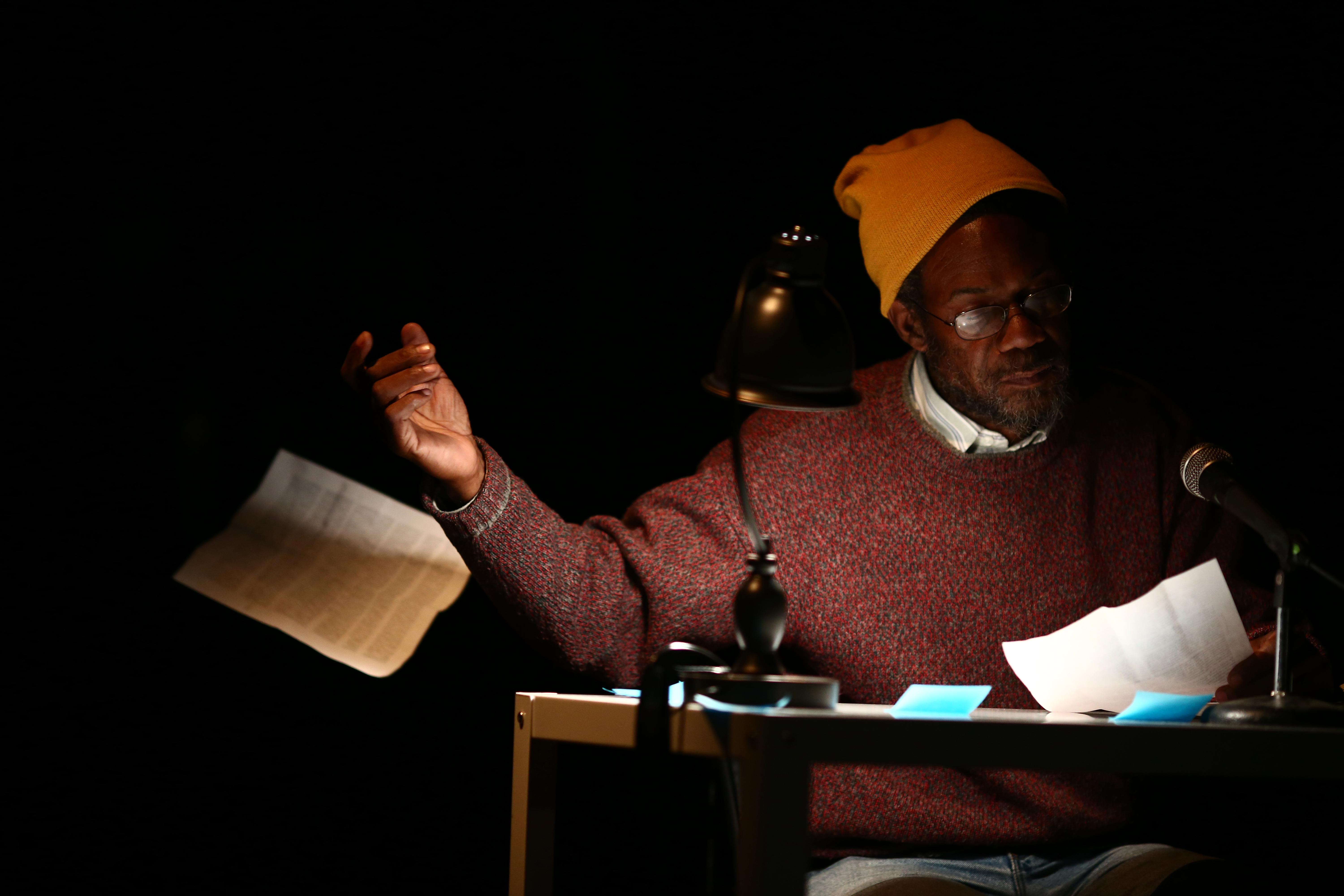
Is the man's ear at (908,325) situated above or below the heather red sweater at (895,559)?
above

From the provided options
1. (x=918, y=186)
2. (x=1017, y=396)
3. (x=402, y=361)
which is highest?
(x=918, y=186)

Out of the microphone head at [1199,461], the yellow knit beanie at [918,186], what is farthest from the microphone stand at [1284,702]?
the yellow knit beanie at [918,186]

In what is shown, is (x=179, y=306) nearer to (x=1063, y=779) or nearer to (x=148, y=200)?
(x=148, y=200)

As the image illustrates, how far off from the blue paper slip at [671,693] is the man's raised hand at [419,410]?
0.31m

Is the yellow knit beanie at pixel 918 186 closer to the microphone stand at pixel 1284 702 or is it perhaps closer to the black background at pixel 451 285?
the black background at pixel 451 285

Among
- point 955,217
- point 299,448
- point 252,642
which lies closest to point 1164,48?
point 955,217

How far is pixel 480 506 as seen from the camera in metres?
1.37

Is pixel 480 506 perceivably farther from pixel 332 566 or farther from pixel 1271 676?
pixel 1271 676

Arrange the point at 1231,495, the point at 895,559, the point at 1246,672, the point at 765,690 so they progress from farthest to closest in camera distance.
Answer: the point at 895,559 < the point at 1246,672 < the point at 1231,495 < the point at 765,690

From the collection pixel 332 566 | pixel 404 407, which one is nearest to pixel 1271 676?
pixel 404 407

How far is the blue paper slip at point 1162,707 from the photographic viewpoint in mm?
974

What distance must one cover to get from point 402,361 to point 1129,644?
88 centimetres

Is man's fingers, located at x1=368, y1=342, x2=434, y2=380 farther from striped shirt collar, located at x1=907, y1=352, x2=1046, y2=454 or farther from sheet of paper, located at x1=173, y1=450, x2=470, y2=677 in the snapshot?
striped shirt collar, located at x1=907, y1=352, x2=1046, y2=454

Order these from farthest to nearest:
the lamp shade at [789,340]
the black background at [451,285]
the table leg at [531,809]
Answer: the black background at [451,285] < the table leg at [531,809] < the lamp shade at [789,340]
